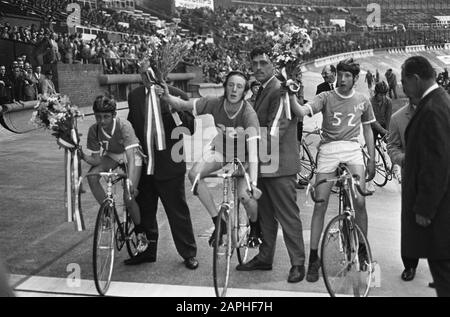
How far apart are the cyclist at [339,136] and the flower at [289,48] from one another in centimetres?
39

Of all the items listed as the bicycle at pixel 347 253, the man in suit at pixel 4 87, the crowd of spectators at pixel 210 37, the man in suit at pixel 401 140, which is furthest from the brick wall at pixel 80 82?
the bicycle at pixel 347 253

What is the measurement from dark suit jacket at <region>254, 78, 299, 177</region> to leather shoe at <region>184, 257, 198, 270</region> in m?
1.09

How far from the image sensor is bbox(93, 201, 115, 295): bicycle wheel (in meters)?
4.91

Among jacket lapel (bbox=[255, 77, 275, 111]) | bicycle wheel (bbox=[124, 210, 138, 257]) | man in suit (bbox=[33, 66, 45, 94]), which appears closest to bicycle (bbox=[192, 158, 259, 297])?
jacket lapel (bbox=[255, 77, 275, 111])

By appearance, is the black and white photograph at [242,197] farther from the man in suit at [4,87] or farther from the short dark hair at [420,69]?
the man in suit at [4,87]

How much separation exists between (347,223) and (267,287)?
0.92 meters

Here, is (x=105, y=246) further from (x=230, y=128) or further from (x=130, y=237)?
(x=230, y=128)

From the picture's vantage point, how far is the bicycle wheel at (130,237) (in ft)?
18.5

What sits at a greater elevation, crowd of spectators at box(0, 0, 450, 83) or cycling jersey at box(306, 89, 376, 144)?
crowd of spectators at box(0, 0, 450, 83)

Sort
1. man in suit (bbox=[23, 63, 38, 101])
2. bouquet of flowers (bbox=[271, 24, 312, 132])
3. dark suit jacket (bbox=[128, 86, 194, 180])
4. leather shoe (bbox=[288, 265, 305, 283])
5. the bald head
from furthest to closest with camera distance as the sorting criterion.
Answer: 1. man in suit (bbox=[23, 63, 38, 101])
2. the bald head
3. dark suit jacket (bbox=[128, 86, 194, 180])
4. bouquet of flowers (bbox=[271, 24, 312, 132])
5. leather shoe (bbox=[288, 265, 305, 283])

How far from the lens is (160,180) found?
5.55m

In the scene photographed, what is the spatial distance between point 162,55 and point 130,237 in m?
1.77

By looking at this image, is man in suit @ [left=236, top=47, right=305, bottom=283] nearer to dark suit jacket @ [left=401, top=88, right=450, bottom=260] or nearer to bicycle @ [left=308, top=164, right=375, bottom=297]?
bicycle @ [left=308, top=164, right=375, bottom=297]

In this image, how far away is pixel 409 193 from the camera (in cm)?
400
